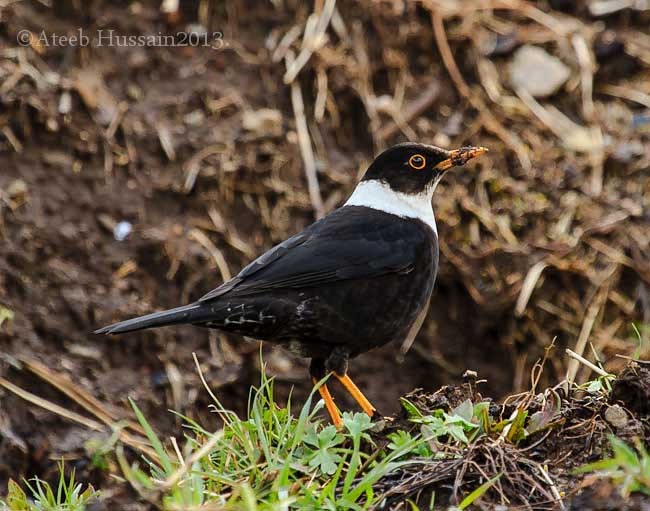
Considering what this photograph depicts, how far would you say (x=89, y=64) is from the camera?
732 centimetres

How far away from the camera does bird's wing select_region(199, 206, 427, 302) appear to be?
4.93 m

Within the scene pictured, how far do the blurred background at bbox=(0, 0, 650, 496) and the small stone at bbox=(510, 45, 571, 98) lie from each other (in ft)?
0.05

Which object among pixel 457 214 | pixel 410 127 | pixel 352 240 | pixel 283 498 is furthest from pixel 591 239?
pixel 283 498

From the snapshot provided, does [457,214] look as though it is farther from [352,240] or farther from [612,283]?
[352,240]

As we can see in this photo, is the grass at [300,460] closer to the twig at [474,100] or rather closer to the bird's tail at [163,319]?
the bird's tail at [163,319]

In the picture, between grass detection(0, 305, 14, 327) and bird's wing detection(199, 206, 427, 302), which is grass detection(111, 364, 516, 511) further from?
grass detection(0, 305, 14, 327)

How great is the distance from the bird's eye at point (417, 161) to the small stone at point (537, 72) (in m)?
2.76

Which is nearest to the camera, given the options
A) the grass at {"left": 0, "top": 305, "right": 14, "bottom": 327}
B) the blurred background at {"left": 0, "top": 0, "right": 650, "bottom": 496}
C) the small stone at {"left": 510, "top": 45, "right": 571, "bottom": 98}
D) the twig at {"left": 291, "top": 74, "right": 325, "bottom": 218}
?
the grass at {"left": 0, "top": 305, "right": 14, "bottom": 327}

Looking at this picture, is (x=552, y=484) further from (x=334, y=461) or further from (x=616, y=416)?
(x=334, y=461)

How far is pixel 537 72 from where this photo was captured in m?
8.20

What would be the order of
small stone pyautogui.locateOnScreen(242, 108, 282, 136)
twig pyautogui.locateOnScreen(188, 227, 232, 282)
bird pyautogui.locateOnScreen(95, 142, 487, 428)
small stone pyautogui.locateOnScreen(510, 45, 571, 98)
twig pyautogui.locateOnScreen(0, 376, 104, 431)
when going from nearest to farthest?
bird pyautogui.locateOnScreen(95, 142, 487, 428), twig pyautogui.locateOnScreen(0, 376, 104, 431), twig pyautogui.locateOnScreen(188, 227, 232, 282), small stone pyautogui.locateOnScreen(242, 108, 282, 136), small stone pyautogui.locateOnScreen(510, 45, 571, 98)

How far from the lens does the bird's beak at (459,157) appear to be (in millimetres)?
5559

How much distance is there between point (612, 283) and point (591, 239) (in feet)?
1.21

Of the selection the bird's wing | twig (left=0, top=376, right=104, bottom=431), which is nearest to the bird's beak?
the bird's wing
